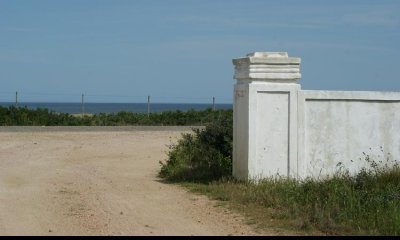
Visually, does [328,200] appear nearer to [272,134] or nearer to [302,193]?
[302,193]

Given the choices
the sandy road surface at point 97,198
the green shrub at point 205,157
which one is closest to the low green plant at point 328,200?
the sandy road surface at point 97,198

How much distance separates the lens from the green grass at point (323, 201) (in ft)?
30.5

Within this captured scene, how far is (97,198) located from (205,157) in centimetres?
426

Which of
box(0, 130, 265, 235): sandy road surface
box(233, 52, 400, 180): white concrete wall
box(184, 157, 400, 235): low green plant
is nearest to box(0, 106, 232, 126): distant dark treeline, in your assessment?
box(0, 130, 265, 235): sandy road surface

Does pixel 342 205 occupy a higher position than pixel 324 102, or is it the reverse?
pixel 324 102

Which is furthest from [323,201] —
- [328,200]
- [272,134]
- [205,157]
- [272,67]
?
[205,157]

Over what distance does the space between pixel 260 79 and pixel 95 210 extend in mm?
4240

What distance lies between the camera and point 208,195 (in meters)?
12.4

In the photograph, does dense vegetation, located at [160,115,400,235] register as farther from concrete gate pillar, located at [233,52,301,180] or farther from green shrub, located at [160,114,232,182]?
concrete gate pillar, located at [233,52,301,180]

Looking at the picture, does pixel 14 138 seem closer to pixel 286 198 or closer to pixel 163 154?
pixel 163 154

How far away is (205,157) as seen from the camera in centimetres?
1580

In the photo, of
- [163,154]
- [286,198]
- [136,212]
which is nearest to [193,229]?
[136,212]

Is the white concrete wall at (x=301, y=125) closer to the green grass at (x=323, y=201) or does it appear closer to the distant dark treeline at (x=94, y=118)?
the green grass at (x=323, y=201)

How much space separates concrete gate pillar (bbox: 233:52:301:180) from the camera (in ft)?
42.1
